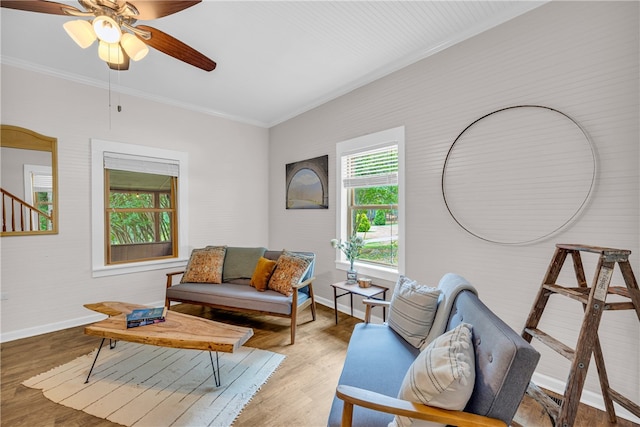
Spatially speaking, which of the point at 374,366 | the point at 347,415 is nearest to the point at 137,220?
the point at 374,366

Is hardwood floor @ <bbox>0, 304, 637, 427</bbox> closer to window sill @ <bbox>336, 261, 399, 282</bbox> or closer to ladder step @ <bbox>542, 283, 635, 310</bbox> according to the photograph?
window sill @ <bbox>336, 261, 399, 282</bbox>

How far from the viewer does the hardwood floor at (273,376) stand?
1.76m

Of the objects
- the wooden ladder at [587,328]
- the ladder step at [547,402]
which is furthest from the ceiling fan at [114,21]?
the ladder step at [547,402]

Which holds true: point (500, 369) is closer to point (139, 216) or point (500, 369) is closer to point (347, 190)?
point (347, 190)

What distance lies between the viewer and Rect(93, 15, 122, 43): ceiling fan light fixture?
5.30 ft

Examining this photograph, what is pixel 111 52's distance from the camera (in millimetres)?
1872

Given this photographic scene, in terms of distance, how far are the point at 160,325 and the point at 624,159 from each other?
3425mm

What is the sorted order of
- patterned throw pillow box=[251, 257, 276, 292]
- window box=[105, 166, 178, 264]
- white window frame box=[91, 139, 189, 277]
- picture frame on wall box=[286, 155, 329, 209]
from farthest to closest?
1. picture frame on wall box=[286, 155, 329, 209]
2. window box=[105, 166, 178, 264]
3. white window frame box=[91, 139, 189, 277]
4. patterned throw pillow box=[251, 257, 276, 292]

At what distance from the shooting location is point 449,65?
254 centimetres

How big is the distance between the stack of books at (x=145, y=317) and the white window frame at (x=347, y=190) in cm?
209

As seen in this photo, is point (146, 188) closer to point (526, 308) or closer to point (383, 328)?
point (383, 328)

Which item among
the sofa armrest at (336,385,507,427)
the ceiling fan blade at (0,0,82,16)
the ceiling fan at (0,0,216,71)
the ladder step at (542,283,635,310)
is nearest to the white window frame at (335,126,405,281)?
the ladder step at (542,283,635,310)

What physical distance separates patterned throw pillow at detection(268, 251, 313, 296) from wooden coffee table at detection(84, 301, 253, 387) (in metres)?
0.91

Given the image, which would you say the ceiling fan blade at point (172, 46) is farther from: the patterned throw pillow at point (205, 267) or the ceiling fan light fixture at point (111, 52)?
the patterned throw pillow at point (205, 267)
